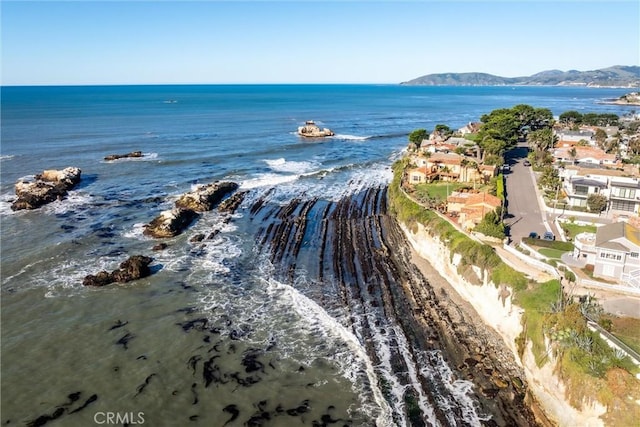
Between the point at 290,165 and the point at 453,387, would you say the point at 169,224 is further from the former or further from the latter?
the point at 290,165

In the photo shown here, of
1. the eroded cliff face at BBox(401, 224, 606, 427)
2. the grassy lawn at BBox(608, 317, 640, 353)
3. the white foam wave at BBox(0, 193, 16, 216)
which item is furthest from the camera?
the white foam wave at BBox(0, 193, 16, 216)

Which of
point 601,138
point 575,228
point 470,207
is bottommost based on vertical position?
point 575,228

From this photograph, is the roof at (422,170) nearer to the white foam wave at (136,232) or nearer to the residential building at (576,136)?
the residential building at (576,136)

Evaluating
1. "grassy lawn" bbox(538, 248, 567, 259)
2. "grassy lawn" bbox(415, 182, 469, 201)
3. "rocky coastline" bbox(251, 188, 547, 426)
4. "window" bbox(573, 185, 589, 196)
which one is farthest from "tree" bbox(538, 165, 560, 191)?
"rocky coastline" bbox(251, 188, 547, 426)

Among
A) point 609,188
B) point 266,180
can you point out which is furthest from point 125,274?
point 609,188

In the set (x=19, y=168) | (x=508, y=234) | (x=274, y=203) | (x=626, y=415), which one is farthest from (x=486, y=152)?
(x=19, y=168)

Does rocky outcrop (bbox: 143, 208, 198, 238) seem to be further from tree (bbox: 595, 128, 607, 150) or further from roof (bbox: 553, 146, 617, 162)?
tree (bbox: 595, 128, 607, 150)
